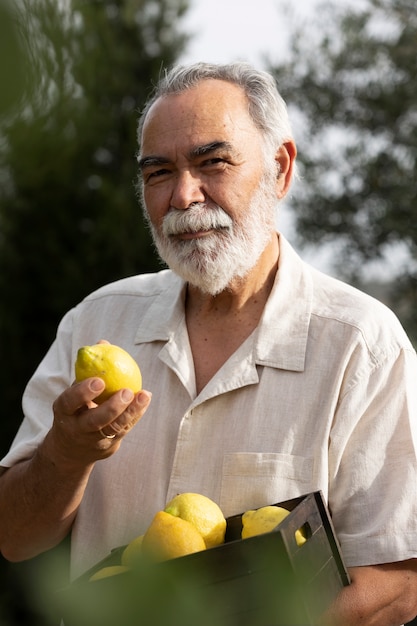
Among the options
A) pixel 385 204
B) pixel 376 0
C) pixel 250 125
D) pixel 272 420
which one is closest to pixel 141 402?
pixel 272 420

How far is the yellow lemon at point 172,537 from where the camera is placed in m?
1.55

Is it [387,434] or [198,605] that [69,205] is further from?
[198,605]

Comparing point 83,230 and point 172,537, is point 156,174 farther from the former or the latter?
point 83,230

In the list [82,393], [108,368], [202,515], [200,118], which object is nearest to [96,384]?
[82,393]

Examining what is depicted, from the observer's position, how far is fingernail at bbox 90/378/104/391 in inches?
74.4

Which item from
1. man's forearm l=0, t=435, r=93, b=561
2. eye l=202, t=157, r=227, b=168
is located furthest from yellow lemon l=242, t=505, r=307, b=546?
eye l=202, t=157, r=227, b=168

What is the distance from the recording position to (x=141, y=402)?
1.90 meters

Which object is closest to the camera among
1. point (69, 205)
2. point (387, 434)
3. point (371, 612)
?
point (371, 612)

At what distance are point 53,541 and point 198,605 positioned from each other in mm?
2353

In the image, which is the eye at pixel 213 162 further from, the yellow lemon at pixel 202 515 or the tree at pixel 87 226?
the tree at pixel 87 226

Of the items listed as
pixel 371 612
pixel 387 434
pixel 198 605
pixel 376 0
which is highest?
pixel 376 0

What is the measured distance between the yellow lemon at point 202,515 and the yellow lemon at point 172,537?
5 centimetres

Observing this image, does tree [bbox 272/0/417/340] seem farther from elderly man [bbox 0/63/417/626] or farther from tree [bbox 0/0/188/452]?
elderly man [bbox 0/63/417/626]

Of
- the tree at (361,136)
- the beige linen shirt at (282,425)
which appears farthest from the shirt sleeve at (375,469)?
the tree at (361,136)
